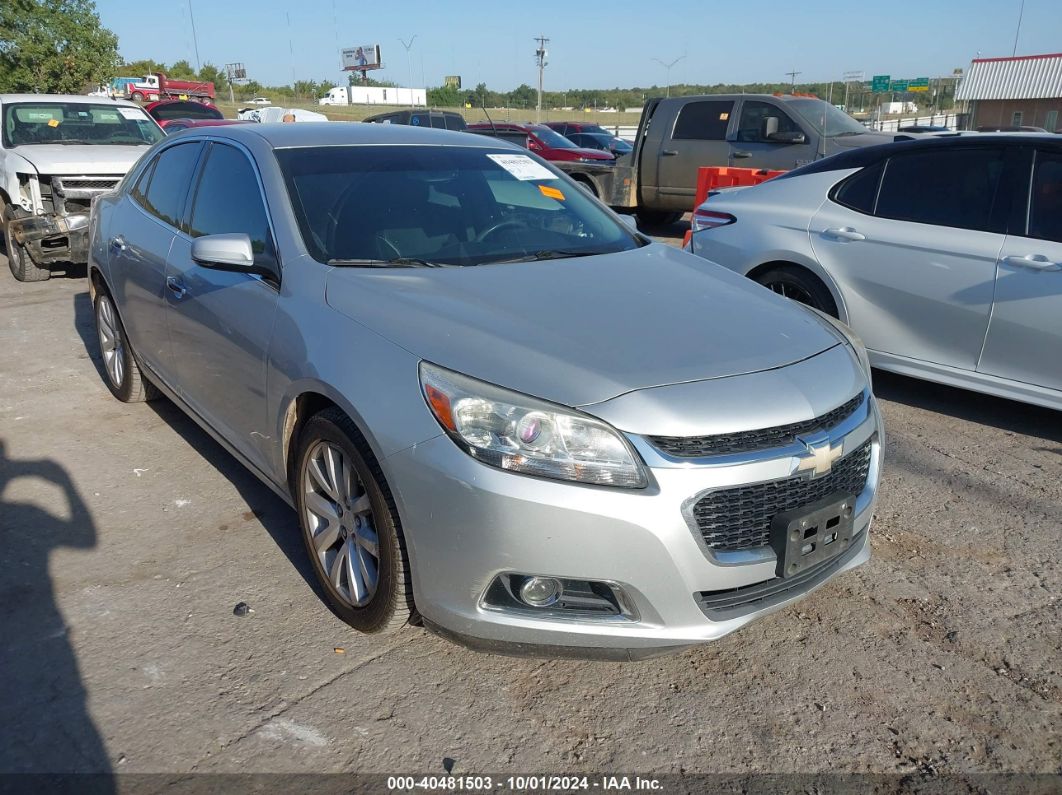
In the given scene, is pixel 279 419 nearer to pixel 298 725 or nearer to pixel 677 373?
pixel 298 725

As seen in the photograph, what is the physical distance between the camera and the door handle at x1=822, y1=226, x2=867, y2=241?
525cm

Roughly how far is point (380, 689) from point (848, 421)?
1710 mm

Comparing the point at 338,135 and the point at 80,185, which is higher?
the point at 338,135

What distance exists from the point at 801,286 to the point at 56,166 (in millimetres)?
7515

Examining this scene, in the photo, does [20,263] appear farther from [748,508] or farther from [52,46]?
[52,46]

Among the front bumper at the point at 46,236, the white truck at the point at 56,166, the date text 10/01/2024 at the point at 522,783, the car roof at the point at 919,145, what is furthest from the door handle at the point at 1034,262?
the front bumper at the point at 46,236

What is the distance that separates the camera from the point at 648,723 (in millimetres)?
2648

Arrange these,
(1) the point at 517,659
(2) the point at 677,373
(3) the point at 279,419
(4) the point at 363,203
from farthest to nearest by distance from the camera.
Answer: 1. (4) the point at 363,203
2. (3) the point at 279,419
3. (1) the point at 517,659
4. (2) the point at 677,373

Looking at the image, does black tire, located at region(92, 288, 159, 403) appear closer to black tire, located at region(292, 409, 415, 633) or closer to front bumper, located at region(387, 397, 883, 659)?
black tire, located at region(292, 409, 415, 633)

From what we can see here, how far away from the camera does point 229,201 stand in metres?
3.77

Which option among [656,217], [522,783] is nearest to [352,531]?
[522,783]

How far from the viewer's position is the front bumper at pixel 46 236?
849 cm

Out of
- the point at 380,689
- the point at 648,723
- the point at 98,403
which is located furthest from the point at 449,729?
the point at 98,403

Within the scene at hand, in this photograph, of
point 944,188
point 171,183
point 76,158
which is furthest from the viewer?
point 76,158
